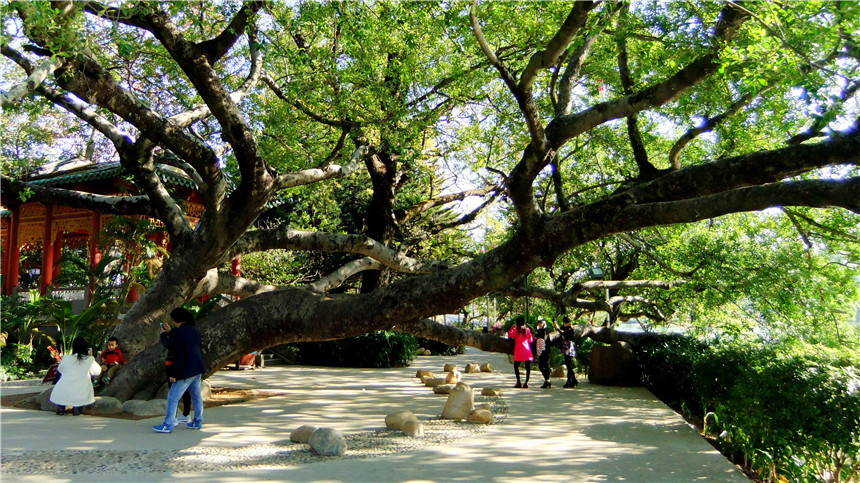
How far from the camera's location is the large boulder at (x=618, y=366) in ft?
50.2

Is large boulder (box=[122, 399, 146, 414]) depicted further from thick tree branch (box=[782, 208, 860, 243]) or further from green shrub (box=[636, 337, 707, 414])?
thick tree branch (box=[782, 208, 860, 243])

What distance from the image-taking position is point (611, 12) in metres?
8.25

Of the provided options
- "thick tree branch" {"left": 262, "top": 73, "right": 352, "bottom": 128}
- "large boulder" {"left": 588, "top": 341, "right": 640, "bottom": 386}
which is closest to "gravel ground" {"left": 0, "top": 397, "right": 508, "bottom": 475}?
"thick tree branch" {"left": 262, "top": 73, "right": 352, "bottom": 128}

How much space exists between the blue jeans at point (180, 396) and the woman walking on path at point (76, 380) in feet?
6.69

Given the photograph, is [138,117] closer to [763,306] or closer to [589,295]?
[763,306]

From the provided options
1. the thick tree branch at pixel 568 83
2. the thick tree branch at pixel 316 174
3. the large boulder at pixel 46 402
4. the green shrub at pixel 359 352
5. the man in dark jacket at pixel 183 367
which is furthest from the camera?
the green shrub at pixel 359 352

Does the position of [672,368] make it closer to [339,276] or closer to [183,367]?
[339,276]

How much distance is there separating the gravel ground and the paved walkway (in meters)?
0.17

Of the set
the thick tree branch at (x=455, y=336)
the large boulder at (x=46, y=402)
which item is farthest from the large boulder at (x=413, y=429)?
the large boulder at (x=46, y=402)

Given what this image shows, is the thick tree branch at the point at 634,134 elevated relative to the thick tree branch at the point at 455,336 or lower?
elevated

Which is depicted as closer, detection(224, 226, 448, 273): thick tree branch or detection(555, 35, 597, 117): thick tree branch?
detection(555, 35, 597, 117): thick tree branch

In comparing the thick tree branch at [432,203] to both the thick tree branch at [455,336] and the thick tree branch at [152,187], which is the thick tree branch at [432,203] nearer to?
the thick tree branch at [455,336]

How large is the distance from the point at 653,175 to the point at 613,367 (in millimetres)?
6831

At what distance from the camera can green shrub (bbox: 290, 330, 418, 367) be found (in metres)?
21.3
